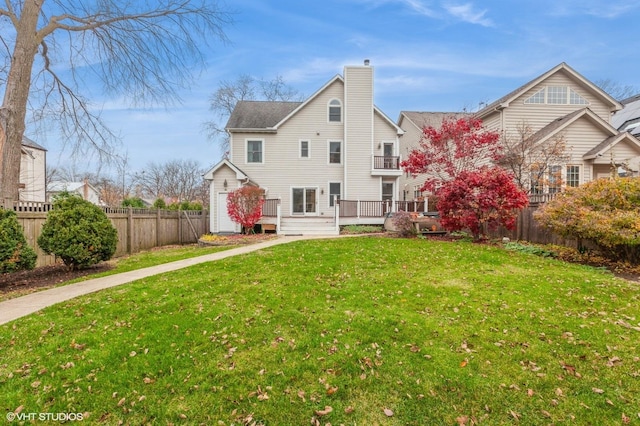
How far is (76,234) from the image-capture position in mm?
8008

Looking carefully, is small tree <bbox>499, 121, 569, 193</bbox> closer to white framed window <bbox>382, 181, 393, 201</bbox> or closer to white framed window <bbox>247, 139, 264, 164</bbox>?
white framed window <bbox>382, 181, 393, 201</bbox>

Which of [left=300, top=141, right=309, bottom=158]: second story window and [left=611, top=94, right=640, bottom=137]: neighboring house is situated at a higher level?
[left=611, top=94, right=640, bottom=137]: neighboring house

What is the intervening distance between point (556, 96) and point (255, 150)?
16.7 metres

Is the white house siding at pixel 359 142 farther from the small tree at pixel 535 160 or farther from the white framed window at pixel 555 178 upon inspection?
the white framed window at pixel 555 178

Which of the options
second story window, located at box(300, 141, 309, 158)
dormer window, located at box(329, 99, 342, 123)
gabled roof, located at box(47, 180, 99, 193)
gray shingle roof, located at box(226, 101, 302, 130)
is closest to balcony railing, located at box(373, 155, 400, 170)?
dormer window, located at box(329, 99, 342, 123)

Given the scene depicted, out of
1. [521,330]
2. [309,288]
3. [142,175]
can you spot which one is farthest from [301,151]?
[142,175]

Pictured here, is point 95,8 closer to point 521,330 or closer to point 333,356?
point 333,356

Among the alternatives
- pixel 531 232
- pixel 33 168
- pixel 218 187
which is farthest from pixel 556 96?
pixel 33 168

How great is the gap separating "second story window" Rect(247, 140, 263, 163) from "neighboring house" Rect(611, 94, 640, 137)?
21.9 m

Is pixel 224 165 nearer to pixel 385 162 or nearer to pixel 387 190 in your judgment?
pixel 385 162

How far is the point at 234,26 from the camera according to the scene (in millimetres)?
11586

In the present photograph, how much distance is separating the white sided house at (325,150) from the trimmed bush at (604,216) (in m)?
11.1

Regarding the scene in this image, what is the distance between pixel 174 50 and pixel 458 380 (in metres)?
12.9

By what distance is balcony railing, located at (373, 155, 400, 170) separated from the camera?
1967cm
